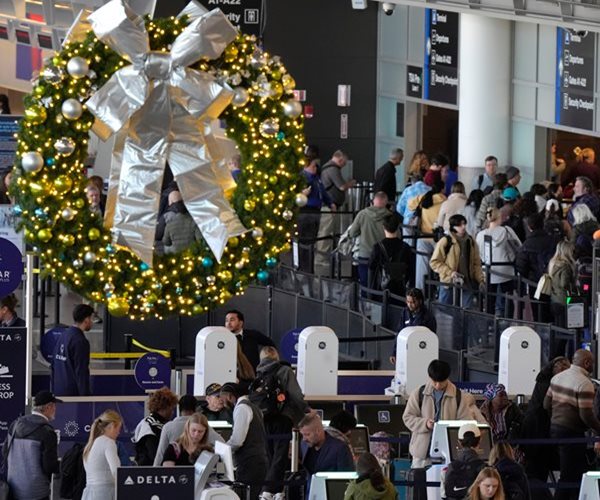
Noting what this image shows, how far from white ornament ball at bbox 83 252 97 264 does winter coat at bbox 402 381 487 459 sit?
410cm

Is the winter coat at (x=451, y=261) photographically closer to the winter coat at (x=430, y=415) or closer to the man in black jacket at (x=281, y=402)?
the man in black jacket at (x=281, y=402)

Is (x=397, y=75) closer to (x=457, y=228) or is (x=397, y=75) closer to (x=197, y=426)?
(x=457, y=228)

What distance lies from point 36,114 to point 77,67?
57 centimetres

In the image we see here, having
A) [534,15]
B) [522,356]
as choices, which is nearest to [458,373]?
[522,356]

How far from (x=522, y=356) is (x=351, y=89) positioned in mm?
19653

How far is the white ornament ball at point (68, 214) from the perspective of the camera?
18344mm

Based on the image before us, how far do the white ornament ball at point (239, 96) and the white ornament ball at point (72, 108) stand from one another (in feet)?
5.07

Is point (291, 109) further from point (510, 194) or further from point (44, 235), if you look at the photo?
point (510, 194)

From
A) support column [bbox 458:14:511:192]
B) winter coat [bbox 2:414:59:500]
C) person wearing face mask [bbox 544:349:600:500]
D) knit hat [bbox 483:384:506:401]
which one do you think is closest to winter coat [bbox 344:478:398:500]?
winter coat [bbox 2:414:59:500]

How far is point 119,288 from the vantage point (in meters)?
18.7

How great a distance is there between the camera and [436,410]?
1559 centimetres

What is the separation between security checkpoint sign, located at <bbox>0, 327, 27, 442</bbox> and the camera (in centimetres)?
1659

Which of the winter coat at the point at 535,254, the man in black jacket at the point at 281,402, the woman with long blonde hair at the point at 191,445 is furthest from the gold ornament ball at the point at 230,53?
the woman with long blonde hair at the point at 191,445

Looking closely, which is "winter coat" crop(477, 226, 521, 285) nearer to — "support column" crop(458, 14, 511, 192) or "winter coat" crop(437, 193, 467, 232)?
"winter coat" crop(437, 193, 467, 232)
